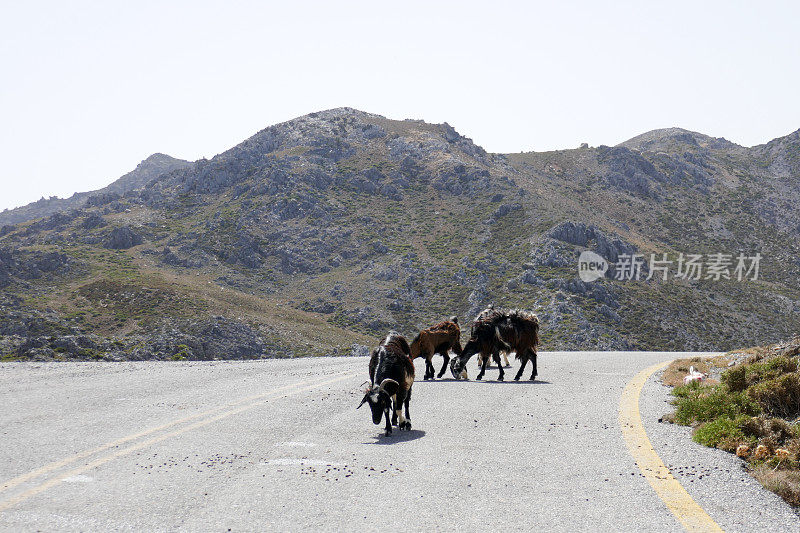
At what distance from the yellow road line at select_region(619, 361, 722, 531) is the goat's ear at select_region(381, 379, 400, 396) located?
3793 millimetres

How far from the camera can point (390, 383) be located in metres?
9.99

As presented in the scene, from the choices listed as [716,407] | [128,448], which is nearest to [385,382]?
[128,448]

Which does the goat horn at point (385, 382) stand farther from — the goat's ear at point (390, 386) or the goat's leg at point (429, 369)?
the goat's leg at point (429, 369)

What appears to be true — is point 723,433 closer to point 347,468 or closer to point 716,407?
point 716,407

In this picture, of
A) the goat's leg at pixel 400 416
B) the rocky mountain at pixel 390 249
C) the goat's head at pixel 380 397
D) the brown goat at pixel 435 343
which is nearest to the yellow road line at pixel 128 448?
the goat's head at pixel 380 397

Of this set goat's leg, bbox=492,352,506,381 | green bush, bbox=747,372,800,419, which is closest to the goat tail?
Answer: goat's leg, bbox=492,352,506,381

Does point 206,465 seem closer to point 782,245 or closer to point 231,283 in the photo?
point 231,283

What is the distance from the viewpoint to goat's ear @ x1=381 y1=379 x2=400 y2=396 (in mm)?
9883

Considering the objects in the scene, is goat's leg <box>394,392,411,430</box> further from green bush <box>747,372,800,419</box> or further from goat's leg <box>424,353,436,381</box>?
goat's leg <box>424,353,436,381</box>

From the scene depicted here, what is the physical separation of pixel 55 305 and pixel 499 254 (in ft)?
190

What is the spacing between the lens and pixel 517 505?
5.30 m

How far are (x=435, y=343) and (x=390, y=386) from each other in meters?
9.61

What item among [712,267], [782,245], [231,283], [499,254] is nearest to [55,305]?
[231,283]

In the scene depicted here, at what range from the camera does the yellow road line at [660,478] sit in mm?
4594
